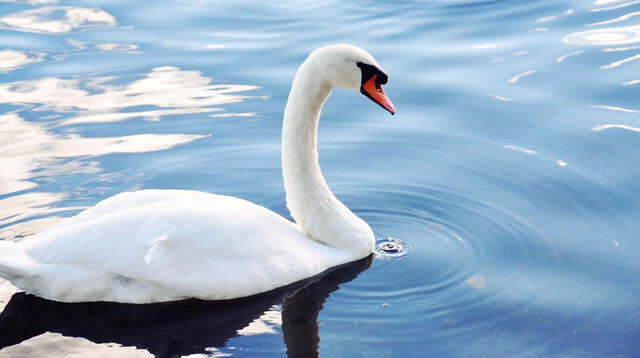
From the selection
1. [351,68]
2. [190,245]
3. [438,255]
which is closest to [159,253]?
[190,245]

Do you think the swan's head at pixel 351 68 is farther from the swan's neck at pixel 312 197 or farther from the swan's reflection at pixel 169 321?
the swan's reflection at pixel 169 321

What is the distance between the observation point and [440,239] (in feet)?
28.3

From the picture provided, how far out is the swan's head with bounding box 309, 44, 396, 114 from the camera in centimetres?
812

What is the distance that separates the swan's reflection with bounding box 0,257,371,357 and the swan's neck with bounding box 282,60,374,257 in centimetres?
62

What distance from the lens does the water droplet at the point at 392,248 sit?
27.9ft

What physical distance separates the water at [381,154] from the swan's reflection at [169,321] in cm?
2

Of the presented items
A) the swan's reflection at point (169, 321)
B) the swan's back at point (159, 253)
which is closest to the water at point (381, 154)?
the swan's reflection at point (169, 321)

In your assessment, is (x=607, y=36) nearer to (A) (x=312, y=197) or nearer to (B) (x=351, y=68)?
(B) (x=351, y=68)

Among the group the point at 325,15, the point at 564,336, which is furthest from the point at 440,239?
the point at 325,15

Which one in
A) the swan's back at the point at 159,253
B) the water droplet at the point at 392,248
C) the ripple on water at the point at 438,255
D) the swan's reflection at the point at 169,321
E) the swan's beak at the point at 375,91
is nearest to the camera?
the swan's reflection at the point at 169,321

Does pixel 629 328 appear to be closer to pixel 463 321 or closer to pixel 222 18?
pixel 463 321

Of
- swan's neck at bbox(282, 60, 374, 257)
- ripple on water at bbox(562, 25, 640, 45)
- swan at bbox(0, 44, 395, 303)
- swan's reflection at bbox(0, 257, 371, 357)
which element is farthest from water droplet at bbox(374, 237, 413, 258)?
ripple on water at bbox(562, 25, 640, 45)

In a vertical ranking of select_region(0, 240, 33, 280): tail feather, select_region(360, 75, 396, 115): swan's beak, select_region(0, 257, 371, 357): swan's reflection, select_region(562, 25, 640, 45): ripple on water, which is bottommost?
select_region(0, 257, 371, 357): swan's reflection

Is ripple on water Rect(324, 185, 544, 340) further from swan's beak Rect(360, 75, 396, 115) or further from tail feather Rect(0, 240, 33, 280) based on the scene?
tail feather Rect(0, 240, 33, 280)
